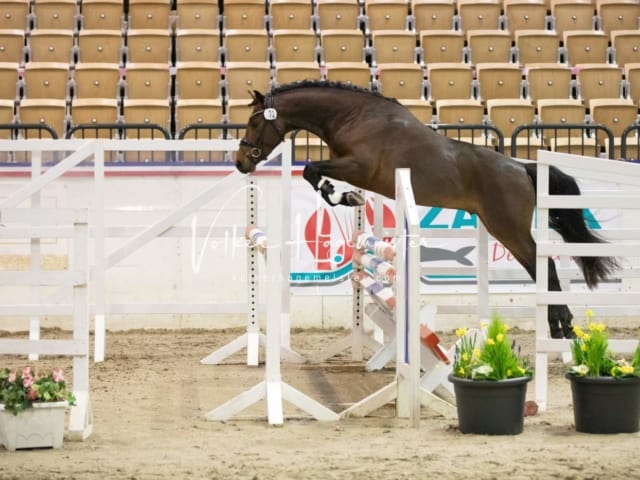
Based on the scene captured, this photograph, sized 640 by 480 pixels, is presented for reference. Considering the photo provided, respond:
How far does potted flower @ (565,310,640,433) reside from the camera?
17.7 feet

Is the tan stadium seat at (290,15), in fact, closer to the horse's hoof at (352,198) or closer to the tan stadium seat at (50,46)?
the tan stadium seat at (50,46)

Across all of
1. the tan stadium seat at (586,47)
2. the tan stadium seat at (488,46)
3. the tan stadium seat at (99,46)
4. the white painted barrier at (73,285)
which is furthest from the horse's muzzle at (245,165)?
the tan stadium seat at (586,47)

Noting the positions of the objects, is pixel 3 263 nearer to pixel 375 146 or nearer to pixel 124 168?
pixel 124 168

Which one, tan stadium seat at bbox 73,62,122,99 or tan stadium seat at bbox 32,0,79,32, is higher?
tan stadium seat at bbox 32,0,79,32

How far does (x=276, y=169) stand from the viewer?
1023cm

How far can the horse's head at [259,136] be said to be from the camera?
8.06 meters

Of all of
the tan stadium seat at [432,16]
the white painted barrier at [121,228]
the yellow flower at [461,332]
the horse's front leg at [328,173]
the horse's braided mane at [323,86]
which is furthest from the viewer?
the tan stadium seat at [432,16]

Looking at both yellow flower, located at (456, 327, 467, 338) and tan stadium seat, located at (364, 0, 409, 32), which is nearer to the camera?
yellow flower, located at (456, 327, 467, 338)

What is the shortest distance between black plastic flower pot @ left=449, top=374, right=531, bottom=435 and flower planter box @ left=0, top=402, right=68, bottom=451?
6.38ft

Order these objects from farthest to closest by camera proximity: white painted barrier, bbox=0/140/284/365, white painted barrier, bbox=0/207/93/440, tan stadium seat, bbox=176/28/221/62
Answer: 1. tan stadium seat, bbox=176/28/221/62
2. white painted barrier, bbox=0/140/284/365
3. white painted barrier, bbox=0/207/93/440

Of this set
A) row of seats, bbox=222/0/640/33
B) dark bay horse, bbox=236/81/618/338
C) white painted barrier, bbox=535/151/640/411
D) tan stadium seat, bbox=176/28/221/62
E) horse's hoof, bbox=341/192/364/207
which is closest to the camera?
white painted barrier, bbox=535/151/640/411

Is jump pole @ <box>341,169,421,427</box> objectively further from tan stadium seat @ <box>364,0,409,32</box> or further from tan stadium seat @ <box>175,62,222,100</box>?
tan stadium seat @ <box>364,0,409,32</box>

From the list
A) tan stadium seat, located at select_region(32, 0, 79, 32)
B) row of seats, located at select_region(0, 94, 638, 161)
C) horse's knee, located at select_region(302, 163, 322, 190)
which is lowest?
horse's knee, located at select_region(302, 163, 322, 190)

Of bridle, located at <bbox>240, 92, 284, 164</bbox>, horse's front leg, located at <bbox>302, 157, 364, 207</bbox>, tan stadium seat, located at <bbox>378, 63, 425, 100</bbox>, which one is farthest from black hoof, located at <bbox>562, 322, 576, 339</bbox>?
tan stadium seat, located at <bbox>378, 63, 425, 100</bbox>
